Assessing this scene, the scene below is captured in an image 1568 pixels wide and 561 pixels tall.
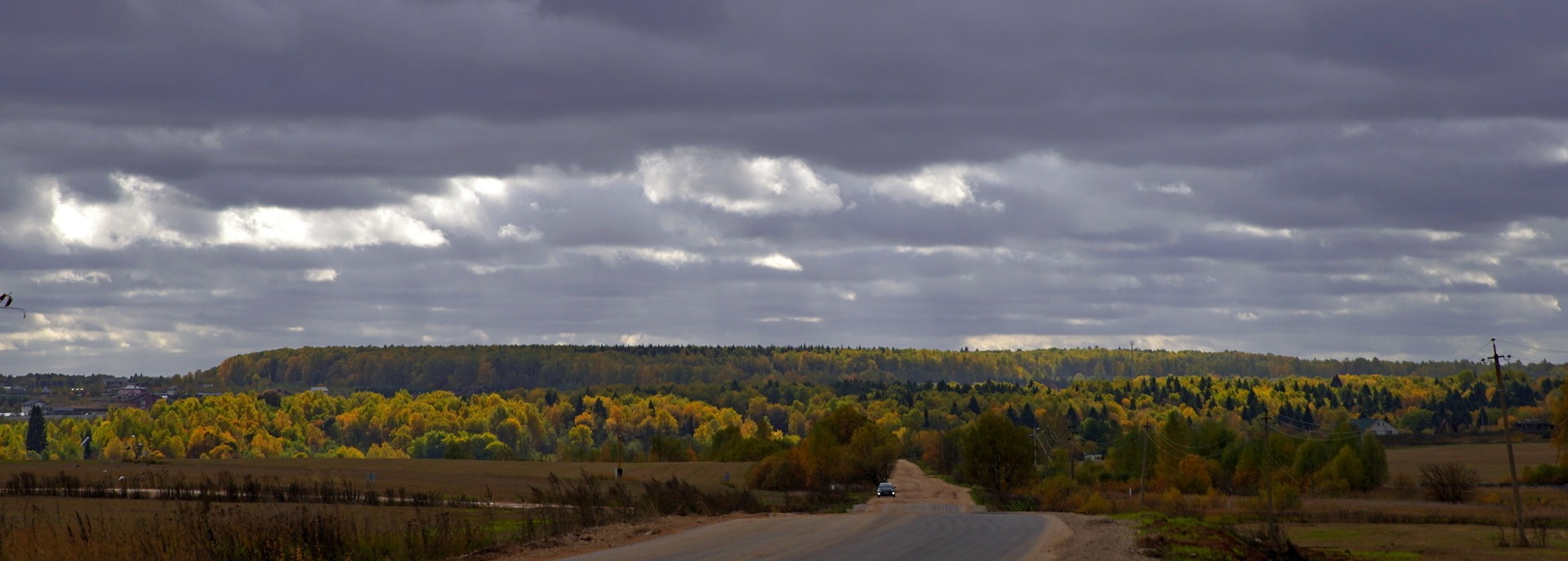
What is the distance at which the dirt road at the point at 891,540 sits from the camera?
38531 millimetres

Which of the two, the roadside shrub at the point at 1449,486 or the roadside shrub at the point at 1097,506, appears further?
the roadside shrub at the point at 1449,486

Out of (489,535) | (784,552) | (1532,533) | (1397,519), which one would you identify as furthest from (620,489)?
(1397,519)

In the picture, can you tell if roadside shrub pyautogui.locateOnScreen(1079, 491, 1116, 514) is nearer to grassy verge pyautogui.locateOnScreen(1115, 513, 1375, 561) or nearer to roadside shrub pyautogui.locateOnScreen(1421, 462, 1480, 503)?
grassy verge pyautogui.locateOnScreen(1115, 513, 1375, 561)

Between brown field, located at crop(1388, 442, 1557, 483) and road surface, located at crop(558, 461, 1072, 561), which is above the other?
road surface, located at crop(558, 461, 1072, 561)

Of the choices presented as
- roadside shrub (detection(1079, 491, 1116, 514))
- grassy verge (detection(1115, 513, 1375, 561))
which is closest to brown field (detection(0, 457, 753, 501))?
roadside shrub (detection(1079, 491, 1116, 514))

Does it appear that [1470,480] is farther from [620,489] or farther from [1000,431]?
[620,489]

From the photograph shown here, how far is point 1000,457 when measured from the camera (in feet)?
483

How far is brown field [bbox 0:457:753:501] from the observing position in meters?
120

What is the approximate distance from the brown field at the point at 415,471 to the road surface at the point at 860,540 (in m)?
49.3

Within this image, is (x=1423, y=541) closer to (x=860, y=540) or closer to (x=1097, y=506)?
(x=860, y=540)

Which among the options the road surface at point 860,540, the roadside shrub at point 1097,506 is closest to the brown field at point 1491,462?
the roadside shrub at point 1097,506

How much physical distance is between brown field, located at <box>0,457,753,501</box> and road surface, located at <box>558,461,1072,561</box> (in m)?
49.3

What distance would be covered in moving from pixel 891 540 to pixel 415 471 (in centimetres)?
11705

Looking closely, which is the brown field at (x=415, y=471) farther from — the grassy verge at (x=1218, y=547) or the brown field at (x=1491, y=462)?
the brown field at (x=1491, y=462)
